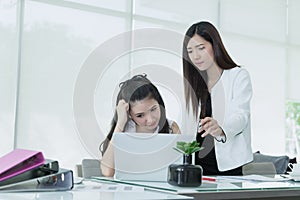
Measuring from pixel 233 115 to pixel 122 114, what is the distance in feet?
1.62

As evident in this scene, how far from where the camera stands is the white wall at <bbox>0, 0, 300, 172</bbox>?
4953 mm

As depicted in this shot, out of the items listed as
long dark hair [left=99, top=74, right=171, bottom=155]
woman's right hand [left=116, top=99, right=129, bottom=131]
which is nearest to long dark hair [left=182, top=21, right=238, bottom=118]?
long dark hair [left=99, top=74, right=171, bottom=155]

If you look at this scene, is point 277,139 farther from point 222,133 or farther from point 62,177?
point 62,177

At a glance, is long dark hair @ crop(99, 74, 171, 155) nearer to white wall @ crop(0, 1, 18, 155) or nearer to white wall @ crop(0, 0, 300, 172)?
white wall @ crop(0, 0, 300, 172)

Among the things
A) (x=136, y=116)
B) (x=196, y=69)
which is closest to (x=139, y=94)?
(x=136, y=116)

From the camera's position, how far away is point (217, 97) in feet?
7.91

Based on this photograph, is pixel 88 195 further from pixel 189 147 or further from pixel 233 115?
pixel 233 115

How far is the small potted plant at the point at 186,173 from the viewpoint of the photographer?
1.54 meters

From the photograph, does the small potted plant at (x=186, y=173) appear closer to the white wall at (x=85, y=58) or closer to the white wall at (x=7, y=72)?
the white wall at (x=85, y=58)

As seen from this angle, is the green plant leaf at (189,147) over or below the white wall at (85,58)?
below

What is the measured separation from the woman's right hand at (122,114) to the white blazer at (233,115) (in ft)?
1.36

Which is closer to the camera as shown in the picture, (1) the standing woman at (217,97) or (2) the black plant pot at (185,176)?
(2) the black plant pot at (185,176)

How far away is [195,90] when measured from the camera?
2.48 metres

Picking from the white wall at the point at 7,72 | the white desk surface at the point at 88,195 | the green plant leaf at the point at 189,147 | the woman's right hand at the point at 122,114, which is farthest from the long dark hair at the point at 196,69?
the white wall at the point at 7,72
